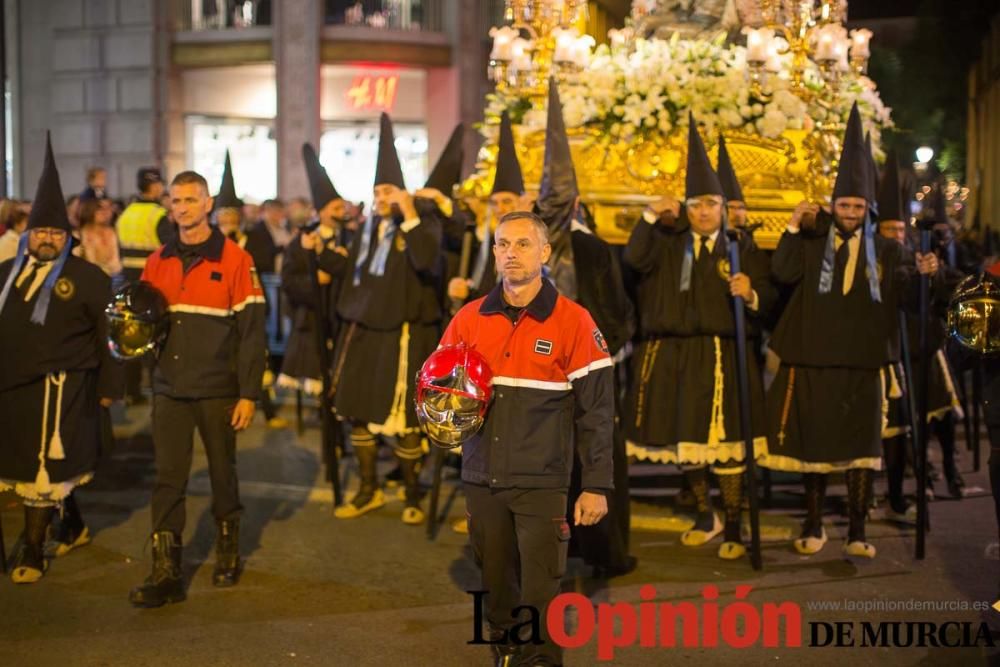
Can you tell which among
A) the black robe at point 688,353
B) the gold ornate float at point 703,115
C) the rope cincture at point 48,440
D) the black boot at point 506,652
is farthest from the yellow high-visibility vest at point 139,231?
the black boot at point 506,652

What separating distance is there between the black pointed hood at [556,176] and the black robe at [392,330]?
1.29m

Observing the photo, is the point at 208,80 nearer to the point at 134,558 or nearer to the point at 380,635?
the point at 134,558

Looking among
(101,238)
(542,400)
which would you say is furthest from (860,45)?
(101,238)

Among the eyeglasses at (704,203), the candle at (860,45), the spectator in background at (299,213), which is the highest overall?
the candle at (860,45)

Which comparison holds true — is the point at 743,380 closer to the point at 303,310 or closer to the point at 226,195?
the point at 226,195

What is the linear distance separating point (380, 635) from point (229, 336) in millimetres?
1909

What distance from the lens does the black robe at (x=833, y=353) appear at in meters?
7.84

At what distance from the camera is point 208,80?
27.9 metres

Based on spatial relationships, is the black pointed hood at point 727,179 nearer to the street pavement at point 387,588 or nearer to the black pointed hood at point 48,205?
the street pavement at point 387,588

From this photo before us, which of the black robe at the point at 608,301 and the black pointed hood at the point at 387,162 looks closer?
the black robe at the point at 608,301

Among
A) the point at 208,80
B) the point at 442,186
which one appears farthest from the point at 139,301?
the point at 208,80

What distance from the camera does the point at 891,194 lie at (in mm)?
8805

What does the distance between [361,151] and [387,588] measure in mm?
22337

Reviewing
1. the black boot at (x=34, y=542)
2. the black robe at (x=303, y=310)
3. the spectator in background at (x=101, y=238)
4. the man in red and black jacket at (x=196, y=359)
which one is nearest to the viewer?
the man in red and black jacket at (x=196, y=359)
